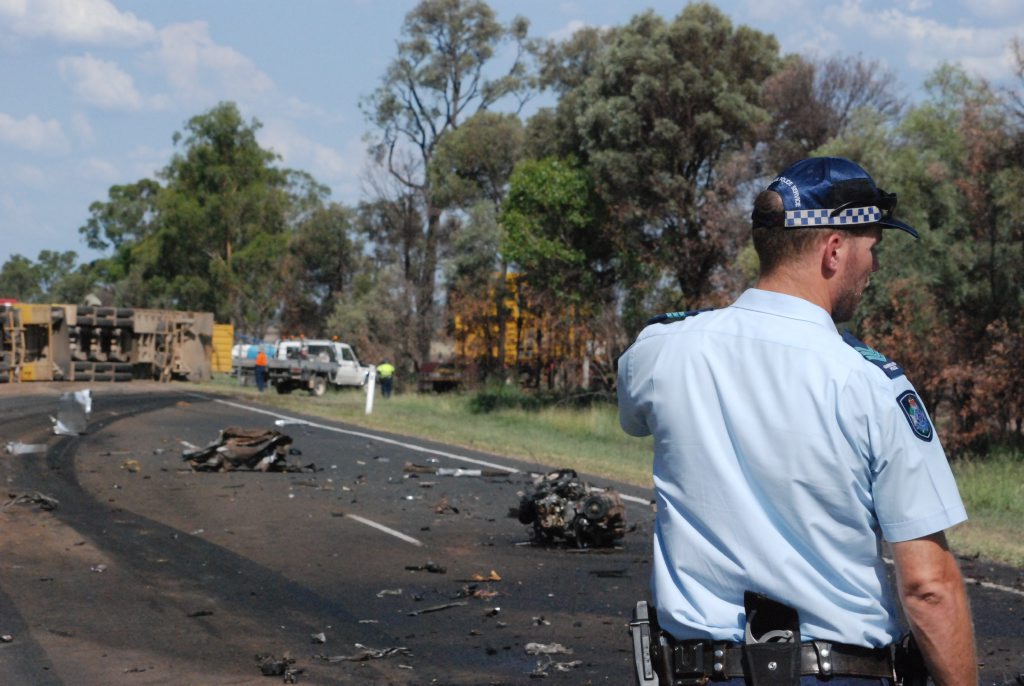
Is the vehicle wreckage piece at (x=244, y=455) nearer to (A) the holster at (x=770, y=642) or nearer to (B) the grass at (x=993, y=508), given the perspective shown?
(B) the grass at (x=993, y=508)

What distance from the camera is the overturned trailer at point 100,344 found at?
4269 cm

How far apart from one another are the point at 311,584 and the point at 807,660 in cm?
735

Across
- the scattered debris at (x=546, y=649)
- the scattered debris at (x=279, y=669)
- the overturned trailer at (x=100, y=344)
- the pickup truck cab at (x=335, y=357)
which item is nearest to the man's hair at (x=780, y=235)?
the scattered debris at (x=279, y=669)

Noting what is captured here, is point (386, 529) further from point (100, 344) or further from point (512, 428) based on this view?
point (100, 344)

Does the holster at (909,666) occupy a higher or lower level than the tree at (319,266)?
lower

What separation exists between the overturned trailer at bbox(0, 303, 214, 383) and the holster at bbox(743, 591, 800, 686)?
4273 cm

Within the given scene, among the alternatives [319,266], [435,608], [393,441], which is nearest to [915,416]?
[435,608]

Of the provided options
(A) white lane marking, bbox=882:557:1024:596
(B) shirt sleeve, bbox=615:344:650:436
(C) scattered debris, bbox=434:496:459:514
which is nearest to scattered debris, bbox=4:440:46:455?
(C) scattered debris, bbox=434:496:459:514

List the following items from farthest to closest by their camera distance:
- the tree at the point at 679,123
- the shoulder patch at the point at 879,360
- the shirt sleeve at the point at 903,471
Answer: the tree at the point at 679,123
the shoulder patch at the point at 879,360
the shirt sleeve at the point at 903,471

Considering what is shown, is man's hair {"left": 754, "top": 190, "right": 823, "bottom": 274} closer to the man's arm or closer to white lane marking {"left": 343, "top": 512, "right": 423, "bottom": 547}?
the man's arm

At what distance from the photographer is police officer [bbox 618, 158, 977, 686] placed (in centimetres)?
272

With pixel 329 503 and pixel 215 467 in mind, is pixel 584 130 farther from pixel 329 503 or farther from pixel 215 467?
pixel 329 503

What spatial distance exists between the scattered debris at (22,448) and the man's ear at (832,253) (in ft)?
59.0

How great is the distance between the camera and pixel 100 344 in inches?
1800
